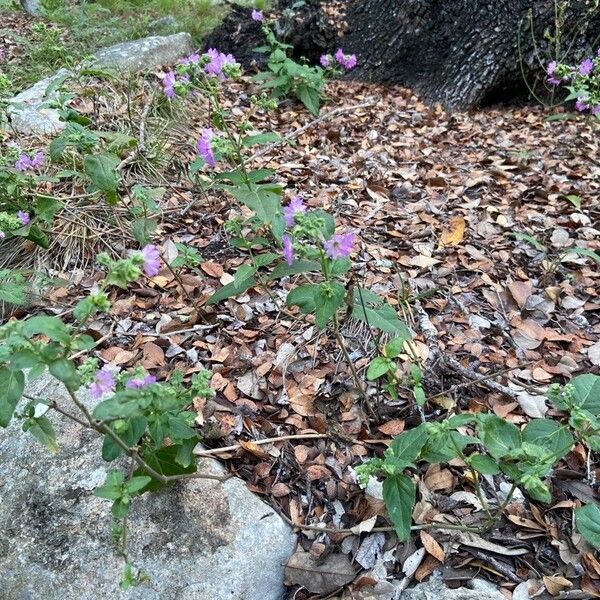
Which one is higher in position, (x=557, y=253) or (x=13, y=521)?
(x=557, y=253)

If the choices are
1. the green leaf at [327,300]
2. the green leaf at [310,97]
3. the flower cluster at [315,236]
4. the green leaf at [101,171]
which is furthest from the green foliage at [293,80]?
the green leaf at [327,300]

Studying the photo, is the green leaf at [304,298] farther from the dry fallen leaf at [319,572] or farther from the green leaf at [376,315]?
the dry fallen leaf at [319,572]

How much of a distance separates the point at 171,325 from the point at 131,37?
440cm

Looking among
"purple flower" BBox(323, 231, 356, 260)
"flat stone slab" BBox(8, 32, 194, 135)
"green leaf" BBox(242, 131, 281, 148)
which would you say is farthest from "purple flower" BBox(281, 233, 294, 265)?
"flat stone slab" BBox(8, 32, 194, 135)

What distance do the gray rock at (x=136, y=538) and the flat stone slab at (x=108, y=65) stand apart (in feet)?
7.84

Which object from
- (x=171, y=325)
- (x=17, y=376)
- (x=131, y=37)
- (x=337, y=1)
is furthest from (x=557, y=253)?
(x=131, y=37)

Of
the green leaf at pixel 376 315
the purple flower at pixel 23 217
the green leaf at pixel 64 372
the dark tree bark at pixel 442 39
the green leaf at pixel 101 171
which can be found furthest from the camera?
the dark tree bark at pixel 442 39

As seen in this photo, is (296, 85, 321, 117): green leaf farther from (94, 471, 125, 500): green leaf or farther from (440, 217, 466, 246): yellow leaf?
(94, 471, 125, 500): green leaf

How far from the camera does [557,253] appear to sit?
2697 millimetres

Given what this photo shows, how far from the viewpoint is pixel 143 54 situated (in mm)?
4586

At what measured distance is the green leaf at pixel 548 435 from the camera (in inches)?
57.5

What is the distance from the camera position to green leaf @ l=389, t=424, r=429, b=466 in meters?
1.55

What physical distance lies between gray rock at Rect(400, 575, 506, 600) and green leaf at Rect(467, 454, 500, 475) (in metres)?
0.34

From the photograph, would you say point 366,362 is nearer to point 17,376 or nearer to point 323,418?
point 323,418
